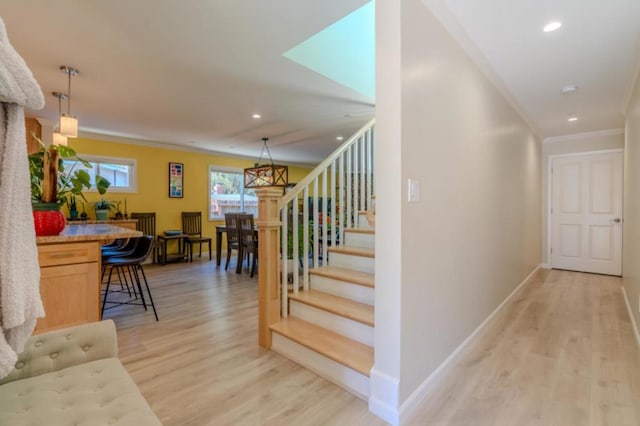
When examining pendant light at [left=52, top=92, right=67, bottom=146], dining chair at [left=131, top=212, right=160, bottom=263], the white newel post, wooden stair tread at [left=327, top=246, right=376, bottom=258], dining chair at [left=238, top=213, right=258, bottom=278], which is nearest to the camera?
the white newel post

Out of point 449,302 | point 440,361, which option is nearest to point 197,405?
point 440,361

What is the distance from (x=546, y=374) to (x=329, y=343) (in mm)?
1443

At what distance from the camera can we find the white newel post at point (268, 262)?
235 centimetres

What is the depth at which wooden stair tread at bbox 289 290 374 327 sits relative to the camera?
2145mm

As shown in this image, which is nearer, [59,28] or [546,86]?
[59,28]

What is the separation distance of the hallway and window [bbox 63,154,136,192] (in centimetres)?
614

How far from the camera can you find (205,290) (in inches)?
159

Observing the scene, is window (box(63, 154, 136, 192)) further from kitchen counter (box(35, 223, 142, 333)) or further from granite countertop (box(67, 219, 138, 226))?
kitchen counter (box(35, 223, 142, 333))

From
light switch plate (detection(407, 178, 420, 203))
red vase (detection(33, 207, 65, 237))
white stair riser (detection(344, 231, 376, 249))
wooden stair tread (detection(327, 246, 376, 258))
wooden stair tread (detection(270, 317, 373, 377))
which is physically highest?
light switch plate (detection(407, 178, 420, 203))

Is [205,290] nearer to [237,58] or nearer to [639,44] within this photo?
[237,58]

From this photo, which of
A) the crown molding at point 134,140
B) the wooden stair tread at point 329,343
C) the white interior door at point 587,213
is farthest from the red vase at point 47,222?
the white interior door at point 587,213

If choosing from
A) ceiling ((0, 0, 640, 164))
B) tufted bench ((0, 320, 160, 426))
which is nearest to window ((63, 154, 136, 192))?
ceiling ((0, 0, 640, 164))

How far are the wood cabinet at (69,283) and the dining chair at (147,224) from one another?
383 centimetres

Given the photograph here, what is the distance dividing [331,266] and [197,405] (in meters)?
1.60
